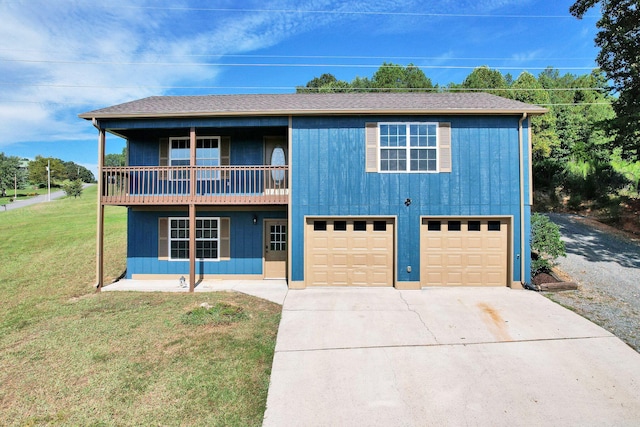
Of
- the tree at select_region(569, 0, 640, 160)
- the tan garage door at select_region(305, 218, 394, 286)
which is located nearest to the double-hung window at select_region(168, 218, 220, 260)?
the tan garage door at select_region(305, 218, 394, 286)

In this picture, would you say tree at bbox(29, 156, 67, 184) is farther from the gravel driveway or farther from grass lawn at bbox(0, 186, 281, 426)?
the gravel driveway

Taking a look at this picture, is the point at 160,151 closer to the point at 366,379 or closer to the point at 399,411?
the point at 366,379

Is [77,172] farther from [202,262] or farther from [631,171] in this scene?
[631,171]

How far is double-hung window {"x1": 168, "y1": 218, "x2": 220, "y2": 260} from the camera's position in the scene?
1011cm

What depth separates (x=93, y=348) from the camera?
16.7 feet

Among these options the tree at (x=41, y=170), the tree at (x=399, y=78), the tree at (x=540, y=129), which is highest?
the tree at (x=399, y=78)

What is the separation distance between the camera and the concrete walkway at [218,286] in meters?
8.41

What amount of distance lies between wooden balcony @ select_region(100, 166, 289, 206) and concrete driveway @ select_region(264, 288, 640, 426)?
371 centimetres

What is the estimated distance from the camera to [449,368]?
460 centimetres

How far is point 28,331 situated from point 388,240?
8389mm

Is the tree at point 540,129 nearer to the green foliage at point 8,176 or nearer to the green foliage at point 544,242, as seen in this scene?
the green foliage at point 544,242

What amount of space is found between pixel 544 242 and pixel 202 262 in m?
10.6

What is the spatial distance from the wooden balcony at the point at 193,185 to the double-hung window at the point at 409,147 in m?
3.15

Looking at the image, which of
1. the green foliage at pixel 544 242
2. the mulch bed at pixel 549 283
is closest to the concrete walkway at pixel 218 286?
the mulch bed at pixel 549 283
